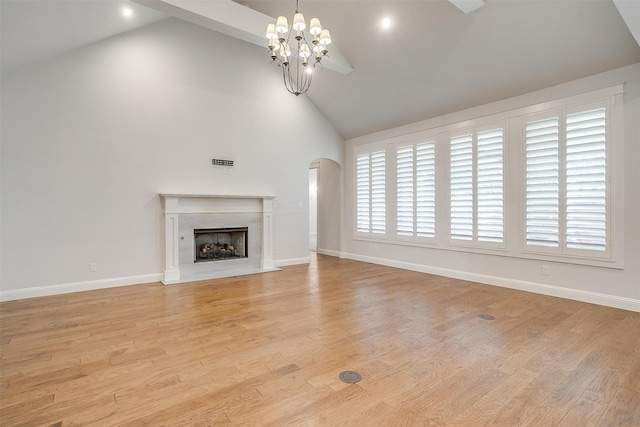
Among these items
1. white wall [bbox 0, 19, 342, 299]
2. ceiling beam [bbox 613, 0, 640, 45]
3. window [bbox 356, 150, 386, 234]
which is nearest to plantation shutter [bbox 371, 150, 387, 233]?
window [bbox 356, 150, 386, 234]

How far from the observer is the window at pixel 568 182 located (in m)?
3.89

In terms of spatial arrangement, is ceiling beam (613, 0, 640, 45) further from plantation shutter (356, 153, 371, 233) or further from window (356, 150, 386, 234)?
plantation shutter (356, 153, 371, 233)

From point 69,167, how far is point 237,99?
9.89 ft

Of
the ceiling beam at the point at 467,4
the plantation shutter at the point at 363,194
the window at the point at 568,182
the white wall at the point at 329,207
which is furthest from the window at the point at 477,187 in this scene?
the white wall at the point at 329,207

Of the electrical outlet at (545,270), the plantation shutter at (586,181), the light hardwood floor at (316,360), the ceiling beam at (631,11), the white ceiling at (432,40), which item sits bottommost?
the light hardwood floor at (316,360)

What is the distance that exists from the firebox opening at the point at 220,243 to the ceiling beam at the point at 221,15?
3.27m

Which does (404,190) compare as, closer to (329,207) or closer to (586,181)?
(329,207)

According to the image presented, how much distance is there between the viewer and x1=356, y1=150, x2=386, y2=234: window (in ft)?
22.2

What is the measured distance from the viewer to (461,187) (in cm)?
532

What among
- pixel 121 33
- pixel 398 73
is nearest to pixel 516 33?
pixel 398 73

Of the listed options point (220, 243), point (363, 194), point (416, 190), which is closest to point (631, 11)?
point (416, 190)

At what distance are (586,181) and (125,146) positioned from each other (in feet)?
21.8

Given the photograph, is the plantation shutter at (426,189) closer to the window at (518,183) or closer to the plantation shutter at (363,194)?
the window at (518,183)

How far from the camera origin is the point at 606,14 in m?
3.34
